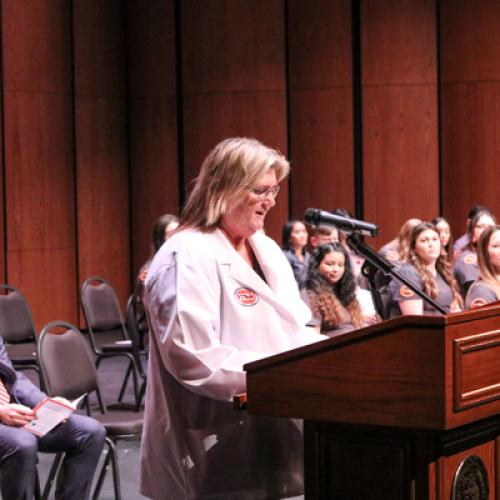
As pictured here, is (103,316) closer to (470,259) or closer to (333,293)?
(333,293)

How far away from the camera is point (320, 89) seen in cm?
1144

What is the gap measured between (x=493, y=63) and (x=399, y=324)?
9105mm

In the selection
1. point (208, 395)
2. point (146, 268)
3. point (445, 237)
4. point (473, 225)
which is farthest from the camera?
point (473, 225)

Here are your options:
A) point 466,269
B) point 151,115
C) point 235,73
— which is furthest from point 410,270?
point 151,115

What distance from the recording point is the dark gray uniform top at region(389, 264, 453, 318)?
6.85 metres

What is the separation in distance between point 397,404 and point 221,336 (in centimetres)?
65

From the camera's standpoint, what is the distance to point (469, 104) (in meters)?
11.2

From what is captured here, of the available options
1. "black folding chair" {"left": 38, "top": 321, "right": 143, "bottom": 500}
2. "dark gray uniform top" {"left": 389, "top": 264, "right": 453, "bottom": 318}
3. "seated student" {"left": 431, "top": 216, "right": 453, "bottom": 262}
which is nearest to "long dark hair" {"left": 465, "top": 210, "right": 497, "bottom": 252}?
"seated student" {"left": 431, "top": 216, "right": 453, "bottom": 262}

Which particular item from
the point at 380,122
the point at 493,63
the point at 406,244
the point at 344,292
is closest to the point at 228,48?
the point at 380,122

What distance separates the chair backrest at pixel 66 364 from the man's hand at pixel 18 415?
27.4 inches

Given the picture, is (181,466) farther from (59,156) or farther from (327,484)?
(59,156)

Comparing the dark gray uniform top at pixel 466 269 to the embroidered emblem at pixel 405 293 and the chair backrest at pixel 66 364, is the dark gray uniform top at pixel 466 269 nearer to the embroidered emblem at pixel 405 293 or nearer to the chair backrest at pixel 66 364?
the embroidered emblem at pixel 405 293

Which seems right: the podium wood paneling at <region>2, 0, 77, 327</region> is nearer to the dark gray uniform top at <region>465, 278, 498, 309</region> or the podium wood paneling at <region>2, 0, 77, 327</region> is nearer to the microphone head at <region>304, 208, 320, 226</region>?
Answer: the dark gray uniform top at <region>465, 278, 498, 309</region>

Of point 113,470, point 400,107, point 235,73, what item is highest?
point 235,73
